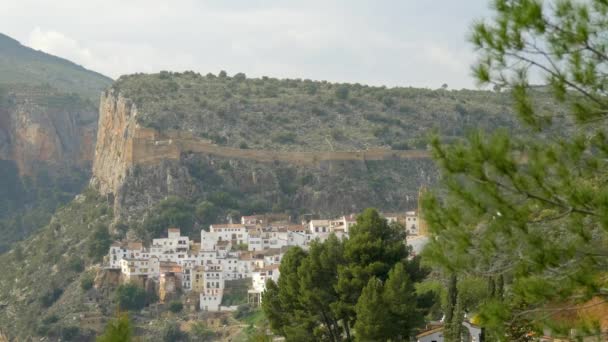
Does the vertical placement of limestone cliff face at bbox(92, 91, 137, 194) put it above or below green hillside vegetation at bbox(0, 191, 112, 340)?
above

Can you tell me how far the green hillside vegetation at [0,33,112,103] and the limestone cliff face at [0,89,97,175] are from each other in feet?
61.3

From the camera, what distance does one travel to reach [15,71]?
473 ft

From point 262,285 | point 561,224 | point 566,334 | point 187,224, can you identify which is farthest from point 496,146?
point 187,224

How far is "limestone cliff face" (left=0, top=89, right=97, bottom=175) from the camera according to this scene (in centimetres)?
11450

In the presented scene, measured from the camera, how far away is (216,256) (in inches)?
2510

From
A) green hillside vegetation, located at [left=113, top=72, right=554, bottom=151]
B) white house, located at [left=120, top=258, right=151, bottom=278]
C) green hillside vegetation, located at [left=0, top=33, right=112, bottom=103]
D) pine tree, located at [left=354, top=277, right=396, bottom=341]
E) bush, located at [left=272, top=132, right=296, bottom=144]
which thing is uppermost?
green hillside vegetation, located at [left=0, top=33, right=112, bottom=103]

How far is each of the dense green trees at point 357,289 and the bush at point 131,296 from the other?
32169 mm

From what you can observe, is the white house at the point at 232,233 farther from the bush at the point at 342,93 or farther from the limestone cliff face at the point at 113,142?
the bush at the point at 342,93

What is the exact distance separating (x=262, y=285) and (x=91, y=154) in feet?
225

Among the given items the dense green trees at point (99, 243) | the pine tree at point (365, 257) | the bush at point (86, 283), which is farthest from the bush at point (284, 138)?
the pine tree at point (365, 257)

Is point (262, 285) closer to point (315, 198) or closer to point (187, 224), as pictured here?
point (187, 224)

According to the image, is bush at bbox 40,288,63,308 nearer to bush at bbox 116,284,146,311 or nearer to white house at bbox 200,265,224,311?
bush at bbox 116,284,146,311

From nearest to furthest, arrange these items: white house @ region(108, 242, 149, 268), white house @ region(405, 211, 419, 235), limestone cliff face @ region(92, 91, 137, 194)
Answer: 1. white house @ region(405, 211, 419, 235)
2. white house @ region(108, 242, 149, 268)
3. limestone cliff face @ region(92, 91, 137, 194)

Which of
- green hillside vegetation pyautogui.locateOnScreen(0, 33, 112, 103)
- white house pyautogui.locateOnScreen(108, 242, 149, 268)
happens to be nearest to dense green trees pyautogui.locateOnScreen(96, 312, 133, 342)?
white house pyautogui.locateOnScreen(108, 242, 149, 268)
